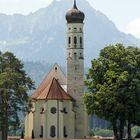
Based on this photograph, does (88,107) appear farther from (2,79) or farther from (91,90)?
(2,79)

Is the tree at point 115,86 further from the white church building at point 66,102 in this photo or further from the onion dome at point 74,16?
the onion dome at point 74,16

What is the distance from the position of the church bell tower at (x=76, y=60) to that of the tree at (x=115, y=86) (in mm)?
23174

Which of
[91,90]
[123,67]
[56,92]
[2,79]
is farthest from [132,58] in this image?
[56,92]

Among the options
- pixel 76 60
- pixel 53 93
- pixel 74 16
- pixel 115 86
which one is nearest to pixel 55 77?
pixel 76 60

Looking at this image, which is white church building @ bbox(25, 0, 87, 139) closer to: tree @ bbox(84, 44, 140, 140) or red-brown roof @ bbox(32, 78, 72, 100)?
red-brown roof @ bbox(32, 78, 72, 100)

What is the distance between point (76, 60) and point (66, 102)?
8018mm

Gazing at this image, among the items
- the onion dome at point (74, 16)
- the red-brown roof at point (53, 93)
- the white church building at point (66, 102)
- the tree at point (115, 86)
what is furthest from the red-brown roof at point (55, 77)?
the tree at point (115, 86)

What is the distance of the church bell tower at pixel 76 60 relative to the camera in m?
96.8

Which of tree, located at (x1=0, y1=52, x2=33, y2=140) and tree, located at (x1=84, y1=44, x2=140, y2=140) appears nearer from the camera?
tree, located at (x1=0, y1=52, x2=33, y2=140)

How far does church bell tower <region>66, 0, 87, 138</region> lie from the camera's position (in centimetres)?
9681

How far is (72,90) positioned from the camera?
9750cm

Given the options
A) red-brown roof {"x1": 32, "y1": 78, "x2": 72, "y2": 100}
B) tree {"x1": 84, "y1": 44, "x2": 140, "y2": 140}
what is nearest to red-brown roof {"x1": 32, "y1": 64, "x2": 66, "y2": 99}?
red-brown roof {"x1": 32, "y1": 78, "x2": 72, "y2": 100}

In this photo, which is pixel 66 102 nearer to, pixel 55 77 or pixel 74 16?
pixel 55 77

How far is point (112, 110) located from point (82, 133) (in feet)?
91.9
